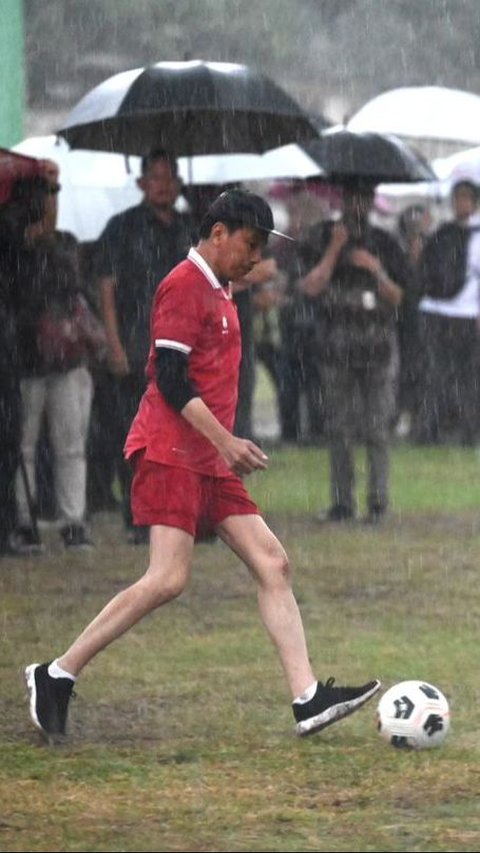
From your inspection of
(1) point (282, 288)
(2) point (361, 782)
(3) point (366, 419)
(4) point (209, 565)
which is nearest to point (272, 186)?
(1) point (282, 288)

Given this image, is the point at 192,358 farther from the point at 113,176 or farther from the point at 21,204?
the point at 113,176

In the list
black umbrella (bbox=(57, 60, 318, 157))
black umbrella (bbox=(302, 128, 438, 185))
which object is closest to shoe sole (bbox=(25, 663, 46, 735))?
black umbrella (bbox=(57, 60, 318, 157))

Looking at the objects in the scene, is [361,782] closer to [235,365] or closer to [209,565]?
[235,365]

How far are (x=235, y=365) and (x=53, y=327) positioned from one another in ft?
16.5

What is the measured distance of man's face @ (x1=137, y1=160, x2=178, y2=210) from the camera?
12.5 meters

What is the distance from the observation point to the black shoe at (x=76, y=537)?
1305cm

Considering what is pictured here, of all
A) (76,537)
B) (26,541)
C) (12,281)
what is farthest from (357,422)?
(12,281)

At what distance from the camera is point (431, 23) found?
37.5 meters

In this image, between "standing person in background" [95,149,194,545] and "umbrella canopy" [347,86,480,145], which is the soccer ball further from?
"umbrella canopy" [347,86,480,145]

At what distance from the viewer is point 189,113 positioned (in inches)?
539

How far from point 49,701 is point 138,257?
5.26 meters

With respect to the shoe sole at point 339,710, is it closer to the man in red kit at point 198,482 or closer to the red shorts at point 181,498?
the man in red kit at point 198,482

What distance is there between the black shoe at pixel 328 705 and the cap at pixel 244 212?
147cm

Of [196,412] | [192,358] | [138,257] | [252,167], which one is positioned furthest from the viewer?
[252,167]
